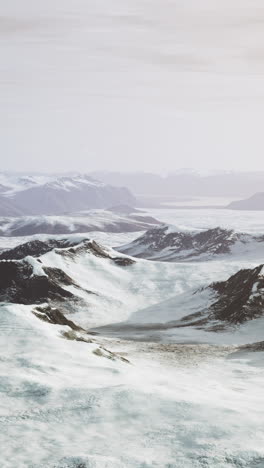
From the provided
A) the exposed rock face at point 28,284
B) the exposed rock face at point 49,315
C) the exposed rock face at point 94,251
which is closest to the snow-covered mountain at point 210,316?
the exposed rock face at point 49,315

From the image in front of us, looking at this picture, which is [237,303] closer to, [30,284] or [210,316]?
[210,316]

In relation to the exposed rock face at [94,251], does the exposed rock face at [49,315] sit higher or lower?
lower

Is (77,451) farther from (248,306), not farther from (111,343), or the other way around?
(248,306)

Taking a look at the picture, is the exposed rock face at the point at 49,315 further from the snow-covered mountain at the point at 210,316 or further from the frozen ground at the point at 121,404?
the snow-covered mountain at the point at 210,316

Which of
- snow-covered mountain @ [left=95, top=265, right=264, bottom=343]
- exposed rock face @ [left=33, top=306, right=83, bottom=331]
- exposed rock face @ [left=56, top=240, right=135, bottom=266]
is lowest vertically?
snow-covered mountain @ [left=95, top=265, right=264, bottom=343]

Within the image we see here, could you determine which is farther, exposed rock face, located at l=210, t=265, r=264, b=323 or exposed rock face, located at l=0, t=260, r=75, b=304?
exposed rock face, located at l=0, t=260, r=75, b=304

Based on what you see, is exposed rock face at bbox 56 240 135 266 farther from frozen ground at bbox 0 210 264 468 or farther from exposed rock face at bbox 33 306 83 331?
frozen ground at bbox 0 210 264 468

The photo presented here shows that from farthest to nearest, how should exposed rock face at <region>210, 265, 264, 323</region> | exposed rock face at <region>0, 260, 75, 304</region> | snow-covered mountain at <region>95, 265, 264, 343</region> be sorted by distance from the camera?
1. exposed rock face at <region>0, 260, 75, 304</region>
2. exposed rock face at <region>210, 265, 264, 323</region>
3. snow-covered mountain at <region>95, 265, 264, 343</region>

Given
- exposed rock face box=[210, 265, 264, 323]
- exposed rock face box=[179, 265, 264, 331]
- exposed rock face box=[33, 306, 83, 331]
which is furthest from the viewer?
exposed rock face box=[179, 265, 264, 331]

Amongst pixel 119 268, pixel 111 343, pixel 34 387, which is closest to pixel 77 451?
pixel 34 387

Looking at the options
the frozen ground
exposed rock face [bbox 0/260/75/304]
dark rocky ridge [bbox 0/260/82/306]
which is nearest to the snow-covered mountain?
the frozen ground
